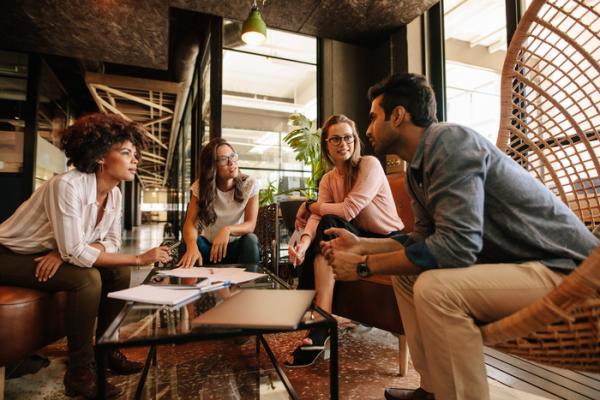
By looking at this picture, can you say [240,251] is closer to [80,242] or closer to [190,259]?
[190,259]

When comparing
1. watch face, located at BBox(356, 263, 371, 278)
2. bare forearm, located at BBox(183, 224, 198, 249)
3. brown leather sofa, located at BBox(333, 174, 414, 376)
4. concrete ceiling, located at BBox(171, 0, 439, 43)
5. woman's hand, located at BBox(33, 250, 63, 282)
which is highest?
concrete ceiling, located at BBox(171, 0, 439, 43)

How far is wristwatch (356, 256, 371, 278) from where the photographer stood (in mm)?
1044

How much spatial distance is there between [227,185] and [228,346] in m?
0.98

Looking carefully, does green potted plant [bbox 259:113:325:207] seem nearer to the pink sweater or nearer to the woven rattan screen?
the pink sweater

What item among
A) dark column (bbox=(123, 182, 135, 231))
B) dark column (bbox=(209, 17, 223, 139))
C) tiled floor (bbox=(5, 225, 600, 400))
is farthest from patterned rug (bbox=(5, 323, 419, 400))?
dark column (bbox=(123, 182, 135, 231))

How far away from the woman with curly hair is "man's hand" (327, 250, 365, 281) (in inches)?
29.4

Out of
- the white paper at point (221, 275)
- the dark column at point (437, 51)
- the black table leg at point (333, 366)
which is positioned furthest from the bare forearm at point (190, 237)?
the dark column at point (437, 51)

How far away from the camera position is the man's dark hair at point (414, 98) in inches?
44.6

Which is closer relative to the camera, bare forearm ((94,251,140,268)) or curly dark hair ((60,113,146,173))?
bare forearm ((94,251,140,268))

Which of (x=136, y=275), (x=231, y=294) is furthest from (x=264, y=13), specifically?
(x=231, y=294)

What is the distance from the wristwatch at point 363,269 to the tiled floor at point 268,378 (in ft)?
2.11

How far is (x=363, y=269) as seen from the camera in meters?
1.05

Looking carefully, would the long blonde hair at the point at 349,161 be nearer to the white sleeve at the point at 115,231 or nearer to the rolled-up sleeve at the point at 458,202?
the rolled-up sleeve at the point at 458,202

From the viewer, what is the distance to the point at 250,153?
4277 millimetres
